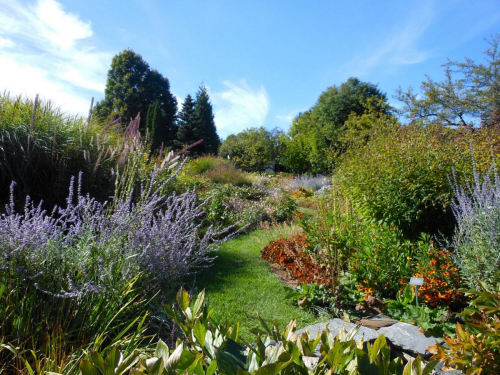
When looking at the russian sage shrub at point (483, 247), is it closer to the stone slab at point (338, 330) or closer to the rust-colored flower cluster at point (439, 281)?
the rust-colored flower cluster at point (439, 281)

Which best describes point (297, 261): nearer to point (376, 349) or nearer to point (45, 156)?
point (376, 349)

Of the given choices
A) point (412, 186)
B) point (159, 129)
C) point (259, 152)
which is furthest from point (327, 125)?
point (412, 186)

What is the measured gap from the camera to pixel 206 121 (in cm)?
3391

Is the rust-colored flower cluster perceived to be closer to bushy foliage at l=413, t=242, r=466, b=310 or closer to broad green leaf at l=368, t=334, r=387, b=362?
bushy foliage at l=413, t=242, r=466, b=310

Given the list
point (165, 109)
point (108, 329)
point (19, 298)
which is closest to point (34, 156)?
point (19, 298)

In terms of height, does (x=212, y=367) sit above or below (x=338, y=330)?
above

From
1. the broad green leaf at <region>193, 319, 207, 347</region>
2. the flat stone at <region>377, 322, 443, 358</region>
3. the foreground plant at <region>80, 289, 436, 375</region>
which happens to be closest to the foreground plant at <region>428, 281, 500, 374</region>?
the foreground plant at <region>80, 289, 436, 375</region>

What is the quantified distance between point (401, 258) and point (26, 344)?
131 inches

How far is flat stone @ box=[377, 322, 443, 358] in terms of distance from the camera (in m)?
2.68

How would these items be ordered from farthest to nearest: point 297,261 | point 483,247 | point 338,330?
1. point 297,261
2. point 483,247
3. point 338,330

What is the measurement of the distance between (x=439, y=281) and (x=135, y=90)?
3600 cm

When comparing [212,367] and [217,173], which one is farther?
[217,173]

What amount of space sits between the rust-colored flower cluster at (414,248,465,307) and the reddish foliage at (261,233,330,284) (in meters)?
0.91

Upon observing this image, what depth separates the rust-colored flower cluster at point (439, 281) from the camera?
10.3ft
